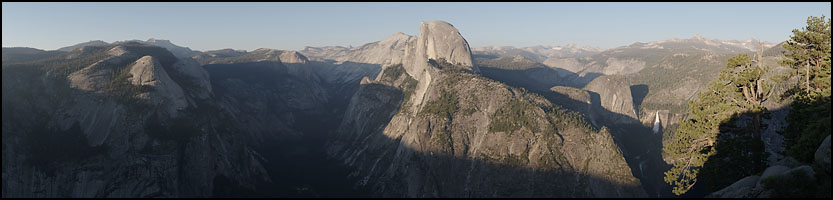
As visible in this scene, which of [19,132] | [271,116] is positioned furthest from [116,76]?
[271,116]

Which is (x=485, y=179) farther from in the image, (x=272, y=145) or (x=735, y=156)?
(x=272, y=145)

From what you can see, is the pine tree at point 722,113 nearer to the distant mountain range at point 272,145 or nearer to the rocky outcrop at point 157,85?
the distant mountain range at point 272,145

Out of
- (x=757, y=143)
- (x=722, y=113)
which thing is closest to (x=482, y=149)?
(x=722, y=113)

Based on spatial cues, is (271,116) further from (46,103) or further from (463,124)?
(463,124)

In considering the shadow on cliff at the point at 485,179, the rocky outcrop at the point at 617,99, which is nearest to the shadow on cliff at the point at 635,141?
the rocky outcrop at the point at 617,99

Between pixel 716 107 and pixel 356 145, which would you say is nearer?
pixel 716 107

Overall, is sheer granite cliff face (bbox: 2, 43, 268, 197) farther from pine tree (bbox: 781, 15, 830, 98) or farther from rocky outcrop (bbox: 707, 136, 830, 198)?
pine tree (bbox: 781, 15, 830, 98)

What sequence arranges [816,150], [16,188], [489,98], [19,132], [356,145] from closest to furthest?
[816,150], [16,188], [19,132], [489,98], [356,145]
